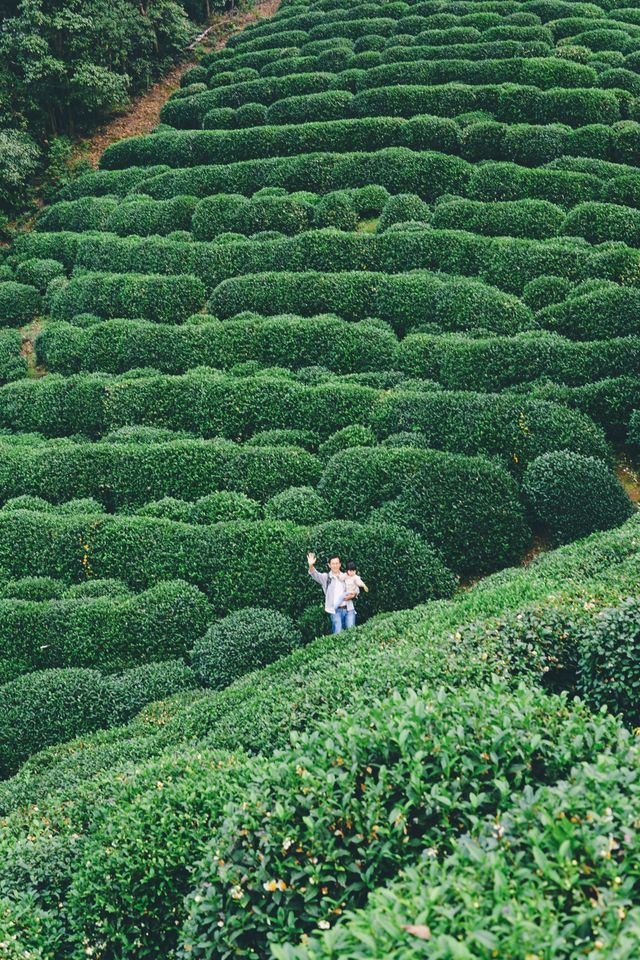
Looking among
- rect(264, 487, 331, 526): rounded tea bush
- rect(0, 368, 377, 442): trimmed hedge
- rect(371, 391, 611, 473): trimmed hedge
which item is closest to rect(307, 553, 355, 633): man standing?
rect(264, 487, 331, 526): rounded tea bush

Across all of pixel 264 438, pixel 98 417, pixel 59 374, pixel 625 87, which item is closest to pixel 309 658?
pixel 264 438

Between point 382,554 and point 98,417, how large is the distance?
867 centimetres

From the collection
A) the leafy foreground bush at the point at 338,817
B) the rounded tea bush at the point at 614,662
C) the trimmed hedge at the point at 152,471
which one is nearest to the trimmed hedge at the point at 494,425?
the trimmed hedge at the point at 152,471

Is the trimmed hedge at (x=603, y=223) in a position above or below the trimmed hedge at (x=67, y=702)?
above

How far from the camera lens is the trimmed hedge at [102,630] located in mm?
13258

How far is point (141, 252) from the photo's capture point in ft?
78.5

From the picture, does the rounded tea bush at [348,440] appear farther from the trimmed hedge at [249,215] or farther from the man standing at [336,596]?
the trimmed hedge at [249,215]

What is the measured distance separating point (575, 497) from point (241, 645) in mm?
6051

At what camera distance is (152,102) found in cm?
3569

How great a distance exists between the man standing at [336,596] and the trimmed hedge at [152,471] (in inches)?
122

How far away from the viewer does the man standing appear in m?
12.5

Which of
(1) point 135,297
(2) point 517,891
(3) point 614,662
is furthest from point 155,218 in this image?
(2) point 517,891

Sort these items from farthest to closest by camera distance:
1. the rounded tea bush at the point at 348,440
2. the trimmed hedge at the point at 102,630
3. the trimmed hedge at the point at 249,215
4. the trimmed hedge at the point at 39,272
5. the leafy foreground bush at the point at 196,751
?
the trimmed hedge at the point at 39,272, the trimmed hedge at the point at 249,215, the rounded tea bush at the point at 348,440, the trimmed hedge at the point at 102,630, the leafy foreground bush at the point at 196,751

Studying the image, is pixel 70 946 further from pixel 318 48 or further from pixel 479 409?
pixel 318 48
